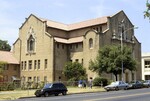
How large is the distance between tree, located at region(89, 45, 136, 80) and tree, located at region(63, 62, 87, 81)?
798 centimetres

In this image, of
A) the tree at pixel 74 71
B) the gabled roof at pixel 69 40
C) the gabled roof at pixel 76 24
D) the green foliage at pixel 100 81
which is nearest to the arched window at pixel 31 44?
the gabled roof at pixel 76 24

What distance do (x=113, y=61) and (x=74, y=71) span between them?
13101 mm

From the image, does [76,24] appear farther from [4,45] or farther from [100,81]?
[4,45]

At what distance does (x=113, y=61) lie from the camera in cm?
5738

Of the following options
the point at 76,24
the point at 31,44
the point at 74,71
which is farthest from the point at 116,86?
the point at 76,24

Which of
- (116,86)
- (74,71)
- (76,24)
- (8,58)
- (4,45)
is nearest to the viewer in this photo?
(116,86)

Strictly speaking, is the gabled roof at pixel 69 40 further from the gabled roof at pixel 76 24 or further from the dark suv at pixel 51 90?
the dark suv at pixel 51 90

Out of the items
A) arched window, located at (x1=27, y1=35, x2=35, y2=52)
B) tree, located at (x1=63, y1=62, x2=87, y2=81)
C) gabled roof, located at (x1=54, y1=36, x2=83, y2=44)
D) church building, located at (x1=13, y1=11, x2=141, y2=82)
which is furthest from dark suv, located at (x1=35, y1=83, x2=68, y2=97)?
arched window, located at (x1=27, y1=35, x2=35, y2=52)

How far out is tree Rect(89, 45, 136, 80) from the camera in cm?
5686

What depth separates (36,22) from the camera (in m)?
77.2

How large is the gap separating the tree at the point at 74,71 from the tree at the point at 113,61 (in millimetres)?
7981

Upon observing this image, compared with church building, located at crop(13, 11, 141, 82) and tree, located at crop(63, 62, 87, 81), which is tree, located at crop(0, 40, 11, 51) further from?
tree, located at crop(63, 62, 87, 81)

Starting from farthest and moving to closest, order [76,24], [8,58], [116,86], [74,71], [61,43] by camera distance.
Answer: [76,24]
[8,58]
[61,43]
[74,71]
[116,86]

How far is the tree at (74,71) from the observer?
2675 inches
